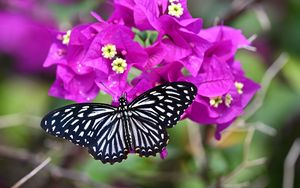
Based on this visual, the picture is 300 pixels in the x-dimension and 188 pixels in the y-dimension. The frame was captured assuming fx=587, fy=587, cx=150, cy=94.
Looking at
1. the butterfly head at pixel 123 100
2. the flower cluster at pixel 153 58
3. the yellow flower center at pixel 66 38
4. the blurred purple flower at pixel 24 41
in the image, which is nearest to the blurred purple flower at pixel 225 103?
the flower cluster at pixel 153 58

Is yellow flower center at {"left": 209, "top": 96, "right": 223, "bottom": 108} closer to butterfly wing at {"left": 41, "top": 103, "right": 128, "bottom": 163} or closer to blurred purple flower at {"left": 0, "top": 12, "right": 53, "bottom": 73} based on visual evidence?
butterfly wing at {"left": 41, "top": 103, "right": 128, "bottom": 163}

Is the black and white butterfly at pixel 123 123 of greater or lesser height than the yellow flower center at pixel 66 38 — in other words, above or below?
below

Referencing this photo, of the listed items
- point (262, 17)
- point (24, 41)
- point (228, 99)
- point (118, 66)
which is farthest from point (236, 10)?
point (24, 41)

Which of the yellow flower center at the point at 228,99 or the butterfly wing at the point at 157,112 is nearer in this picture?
the butterfly wing at the point at 157,112

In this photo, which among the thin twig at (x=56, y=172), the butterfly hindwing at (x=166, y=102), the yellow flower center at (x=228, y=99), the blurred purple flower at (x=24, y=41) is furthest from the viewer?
the blurred purple flower at (x=24, y=41)

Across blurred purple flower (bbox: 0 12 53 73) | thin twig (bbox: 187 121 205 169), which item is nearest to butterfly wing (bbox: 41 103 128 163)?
thin twig (bbox: 187 121 205 169)

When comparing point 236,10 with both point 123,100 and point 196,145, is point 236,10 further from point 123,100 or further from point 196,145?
point 123,100

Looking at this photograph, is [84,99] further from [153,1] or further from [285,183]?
[285,183]

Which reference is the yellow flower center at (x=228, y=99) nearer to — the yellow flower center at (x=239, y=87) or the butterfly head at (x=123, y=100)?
the yellow flower center at (x=239, y=87)
